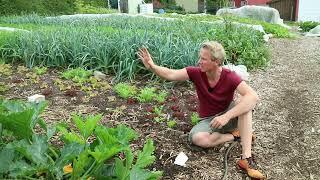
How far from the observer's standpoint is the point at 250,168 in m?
3.60

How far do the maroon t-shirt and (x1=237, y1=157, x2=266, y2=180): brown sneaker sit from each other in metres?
0.58

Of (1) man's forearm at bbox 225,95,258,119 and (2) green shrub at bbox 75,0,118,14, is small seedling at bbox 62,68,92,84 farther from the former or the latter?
(2) green shrub at bbox 75,0,118,14

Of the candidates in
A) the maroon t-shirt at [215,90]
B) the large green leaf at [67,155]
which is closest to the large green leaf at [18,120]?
the large green leaf at [67,155]

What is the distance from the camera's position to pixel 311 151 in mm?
4156

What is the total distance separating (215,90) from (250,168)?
2.52ft

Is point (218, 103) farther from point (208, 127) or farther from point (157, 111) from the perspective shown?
point (157, 111)

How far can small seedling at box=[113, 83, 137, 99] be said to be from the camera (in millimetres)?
4777

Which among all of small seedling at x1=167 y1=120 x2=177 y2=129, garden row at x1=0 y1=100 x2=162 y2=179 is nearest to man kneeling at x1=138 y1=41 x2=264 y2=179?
small seedling at x1=167 y1=120 x2=177 y2=129

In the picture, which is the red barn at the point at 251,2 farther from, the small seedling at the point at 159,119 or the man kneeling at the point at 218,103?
the man kneeling at the point at 218,103

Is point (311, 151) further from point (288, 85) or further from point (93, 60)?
point (93, 60)

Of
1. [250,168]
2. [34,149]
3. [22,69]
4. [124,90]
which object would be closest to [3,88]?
[22,69]

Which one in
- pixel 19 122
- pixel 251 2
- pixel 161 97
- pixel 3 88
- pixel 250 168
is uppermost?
pixel 251 2

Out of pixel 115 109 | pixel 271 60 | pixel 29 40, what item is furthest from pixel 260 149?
pixel 271 60

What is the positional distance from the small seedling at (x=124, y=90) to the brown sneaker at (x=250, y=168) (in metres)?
1.60
